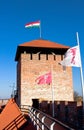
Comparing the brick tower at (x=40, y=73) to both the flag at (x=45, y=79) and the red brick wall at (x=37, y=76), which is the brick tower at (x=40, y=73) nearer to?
the red brick wall at (x=37, y=76)

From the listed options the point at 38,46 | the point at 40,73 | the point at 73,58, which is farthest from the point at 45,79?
the point at 38,46

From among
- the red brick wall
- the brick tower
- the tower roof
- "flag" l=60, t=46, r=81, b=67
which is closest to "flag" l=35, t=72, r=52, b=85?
"flag" l=60, t=46, r=81, b=67

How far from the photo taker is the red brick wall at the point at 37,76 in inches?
977

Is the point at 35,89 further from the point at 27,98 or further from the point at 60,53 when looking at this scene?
the point at 60,53

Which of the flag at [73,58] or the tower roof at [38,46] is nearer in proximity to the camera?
the flag at [73,58]

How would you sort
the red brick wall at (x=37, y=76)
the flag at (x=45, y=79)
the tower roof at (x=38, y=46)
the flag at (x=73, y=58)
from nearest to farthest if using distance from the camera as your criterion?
the flag at (x=73, y=58)
the flag at (x=45, y=79)
the red brick wall at (x=37, y=76)
the tower roof at (x=38, y=46)

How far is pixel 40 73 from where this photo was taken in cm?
2548

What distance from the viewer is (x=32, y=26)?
81.5 ft

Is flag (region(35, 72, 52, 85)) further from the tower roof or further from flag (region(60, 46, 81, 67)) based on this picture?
the tower roof

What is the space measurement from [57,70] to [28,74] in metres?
3.07

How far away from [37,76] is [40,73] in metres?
0.45

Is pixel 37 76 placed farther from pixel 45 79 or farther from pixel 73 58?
pixel 73 58

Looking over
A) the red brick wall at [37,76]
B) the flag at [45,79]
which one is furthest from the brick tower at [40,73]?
the flag at [45,79]

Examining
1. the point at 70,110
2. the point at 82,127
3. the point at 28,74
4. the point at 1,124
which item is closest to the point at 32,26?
the point at 28,74
